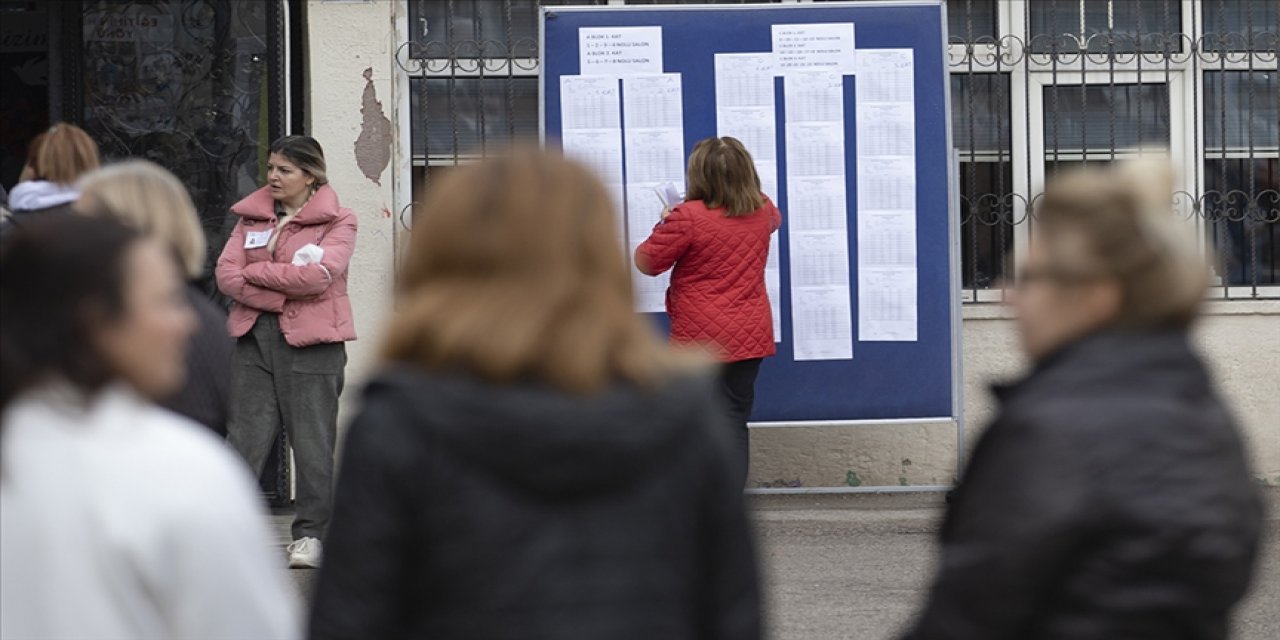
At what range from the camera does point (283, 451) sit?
27.9ft

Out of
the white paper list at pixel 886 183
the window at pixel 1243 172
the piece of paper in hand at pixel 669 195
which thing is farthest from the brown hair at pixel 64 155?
the window at pixel 1243 172

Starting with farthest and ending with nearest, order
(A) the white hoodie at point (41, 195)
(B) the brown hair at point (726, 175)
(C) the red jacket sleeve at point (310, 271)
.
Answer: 1. (B) the brown hair at point (726, 175)
2. (C) the red jacket sleeve at point (310, 271)
3. (A) the white hoodie at point (41, 195)

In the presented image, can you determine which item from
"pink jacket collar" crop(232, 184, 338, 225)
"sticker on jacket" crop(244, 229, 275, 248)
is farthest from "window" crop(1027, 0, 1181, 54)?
"sticker on jacket" crop(244, 229, 275, 248)

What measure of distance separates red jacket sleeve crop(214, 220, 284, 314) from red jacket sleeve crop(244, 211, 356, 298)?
4 centimetres

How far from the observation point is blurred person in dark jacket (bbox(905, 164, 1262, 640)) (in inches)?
92.0

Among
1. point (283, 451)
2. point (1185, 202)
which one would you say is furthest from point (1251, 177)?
point (283, 451)

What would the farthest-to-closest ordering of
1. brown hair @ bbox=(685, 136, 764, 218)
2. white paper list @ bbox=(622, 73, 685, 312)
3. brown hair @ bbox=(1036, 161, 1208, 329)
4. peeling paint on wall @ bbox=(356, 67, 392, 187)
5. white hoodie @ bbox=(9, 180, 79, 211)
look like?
peeling paint on wall @ bbox=(356, 67, 392, 187)
white paper list @ bbox=(622, 73, 685, 312)
brown hair @ bbox=(685, 136, 764, 218)
white hoodie @ bbox=(9, 180, 79, 211)
brown hair @ bbox=(1036, 161, 1208, 329)

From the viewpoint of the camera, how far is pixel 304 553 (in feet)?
23.2

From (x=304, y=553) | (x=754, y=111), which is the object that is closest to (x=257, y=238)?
(x=304, y=553)

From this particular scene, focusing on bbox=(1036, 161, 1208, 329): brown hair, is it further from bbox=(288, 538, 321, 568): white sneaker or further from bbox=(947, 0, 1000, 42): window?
bbox=(947, 0, 1000, 42): window

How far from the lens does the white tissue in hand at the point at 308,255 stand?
6895 mm

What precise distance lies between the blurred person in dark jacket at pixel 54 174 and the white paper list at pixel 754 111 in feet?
11.2

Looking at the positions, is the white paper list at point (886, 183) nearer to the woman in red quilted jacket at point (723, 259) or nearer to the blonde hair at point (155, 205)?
the woman in red quilted jacket at point (723, 259)

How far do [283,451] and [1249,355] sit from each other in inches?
178
